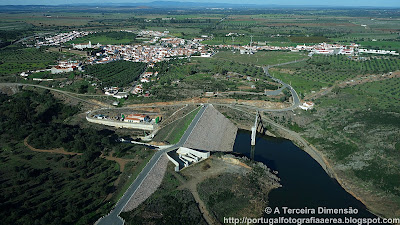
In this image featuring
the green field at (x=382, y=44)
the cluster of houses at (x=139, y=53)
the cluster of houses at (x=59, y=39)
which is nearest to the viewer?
the cluster of houses at (x=139, y=53)

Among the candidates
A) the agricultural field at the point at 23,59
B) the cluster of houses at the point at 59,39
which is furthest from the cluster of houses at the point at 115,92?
the cluster of houses at the point at 59,39

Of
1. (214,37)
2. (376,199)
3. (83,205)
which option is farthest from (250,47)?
(83,205)

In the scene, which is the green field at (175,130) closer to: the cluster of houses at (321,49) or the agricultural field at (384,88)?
the agricultural field at (384,88)

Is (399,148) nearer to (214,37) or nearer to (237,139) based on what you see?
(237,139)

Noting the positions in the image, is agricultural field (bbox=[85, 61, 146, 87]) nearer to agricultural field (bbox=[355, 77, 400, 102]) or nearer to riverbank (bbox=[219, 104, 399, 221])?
riverbank (bbox=[219, 104, 399, 221])

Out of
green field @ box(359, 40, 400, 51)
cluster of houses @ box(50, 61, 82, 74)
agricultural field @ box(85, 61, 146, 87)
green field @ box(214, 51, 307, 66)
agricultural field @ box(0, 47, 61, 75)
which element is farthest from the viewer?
green field @ box(359, 40, 400, 51)

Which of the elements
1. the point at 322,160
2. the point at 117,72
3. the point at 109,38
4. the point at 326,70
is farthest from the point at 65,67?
the point at 326,70

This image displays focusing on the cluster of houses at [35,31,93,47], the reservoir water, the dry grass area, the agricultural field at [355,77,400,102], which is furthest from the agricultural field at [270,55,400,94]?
the cluster of houses at [35,31,93,47]

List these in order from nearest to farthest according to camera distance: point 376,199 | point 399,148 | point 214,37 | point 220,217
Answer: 1. point 220,217
2. point 376,199
3. point 399,148
4. point 214,37
